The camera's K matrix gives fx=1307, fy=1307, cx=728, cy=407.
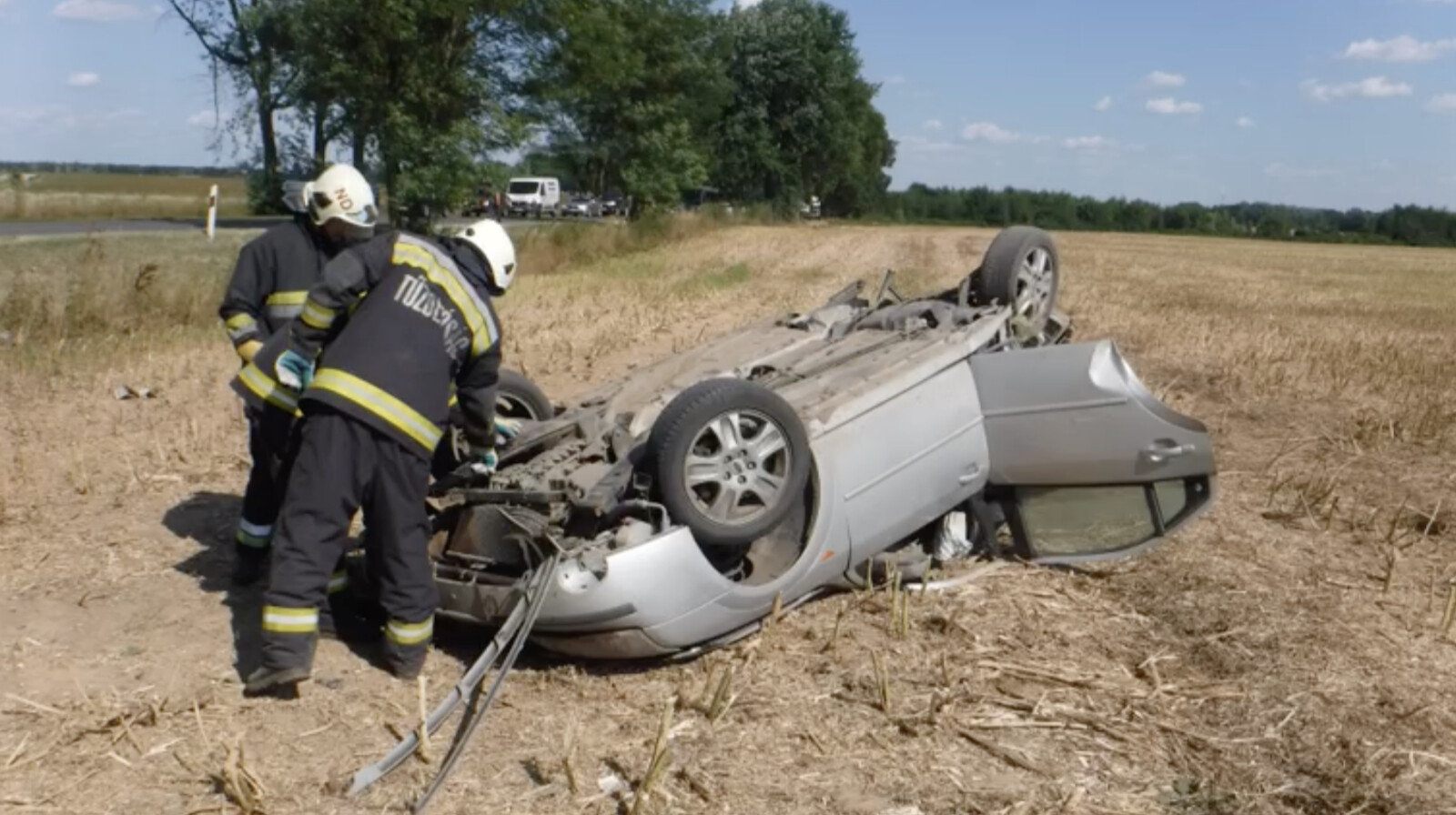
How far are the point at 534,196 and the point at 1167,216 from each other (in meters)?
34.6

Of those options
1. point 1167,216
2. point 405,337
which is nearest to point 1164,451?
point 405,337

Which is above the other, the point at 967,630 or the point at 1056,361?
the point at 1056,361

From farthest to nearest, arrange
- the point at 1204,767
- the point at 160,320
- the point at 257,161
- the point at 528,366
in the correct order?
the point at 257,161 → the point at 160,320 → the point at 528,366 → the point at 1204,767

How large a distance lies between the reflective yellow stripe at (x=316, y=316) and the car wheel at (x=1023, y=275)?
3.18 m

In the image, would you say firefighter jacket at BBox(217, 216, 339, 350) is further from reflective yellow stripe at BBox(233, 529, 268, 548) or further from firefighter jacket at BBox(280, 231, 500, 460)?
firefighter jacket at BBox(280, 231, 500, 460)

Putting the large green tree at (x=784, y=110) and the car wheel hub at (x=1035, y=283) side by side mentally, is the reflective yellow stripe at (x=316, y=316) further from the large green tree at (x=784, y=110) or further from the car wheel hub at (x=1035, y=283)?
the large green tree at (x=784, y=110)

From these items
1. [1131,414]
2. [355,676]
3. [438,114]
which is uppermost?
[438,114]

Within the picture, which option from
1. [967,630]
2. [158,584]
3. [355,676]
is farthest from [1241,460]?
[158,584]

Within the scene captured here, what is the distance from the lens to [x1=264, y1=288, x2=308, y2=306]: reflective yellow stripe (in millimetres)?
5418

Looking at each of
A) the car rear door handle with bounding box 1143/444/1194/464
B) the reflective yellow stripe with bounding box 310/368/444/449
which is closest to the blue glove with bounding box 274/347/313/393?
the reflective yellow stripe with bounding box 310/368/444/449

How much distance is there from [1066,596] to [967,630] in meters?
0.63

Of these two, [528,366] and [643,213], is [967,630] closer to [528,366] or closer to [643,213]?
[528,366]

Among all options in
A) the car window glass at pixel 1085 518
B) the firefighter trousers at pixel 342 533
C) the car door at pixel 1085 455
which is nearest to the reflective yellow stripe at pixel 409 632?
the firefighter trousers at pixel 342 533

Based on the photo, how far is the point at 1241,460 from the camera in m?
7.47
